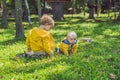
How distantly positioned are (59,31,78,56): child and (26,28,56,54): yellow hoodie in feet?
1.31

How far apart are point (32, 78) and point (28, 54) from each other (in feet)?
8.52

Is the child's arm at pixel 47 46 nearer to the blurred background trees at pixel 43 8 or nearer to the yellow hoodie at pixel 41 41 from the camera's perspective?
the yellow hoodie at pixel 41 41

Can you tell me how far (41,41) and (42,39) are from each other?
0.08 meters

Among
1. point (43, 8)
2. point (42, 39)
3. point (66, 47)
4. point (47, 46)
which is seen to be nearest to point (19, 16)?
point (66, 47)

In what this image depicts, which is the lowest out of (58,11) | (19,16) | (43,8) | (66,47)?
(43,8)

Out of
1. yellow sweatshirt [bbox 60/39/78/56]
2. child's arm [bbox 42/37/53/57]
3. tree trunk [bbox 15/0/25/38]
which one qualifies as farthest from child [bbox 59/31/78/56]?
tree trunk [bbox 15/0/25/38]

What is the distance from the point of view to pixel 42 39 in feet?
34.2

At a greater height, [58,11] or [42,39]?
[42,39]

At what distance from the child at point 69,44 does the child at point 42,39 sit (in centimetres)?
40

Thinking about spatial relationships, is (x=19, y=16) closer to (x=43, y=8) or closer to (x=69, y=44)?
(x=69, y=44)

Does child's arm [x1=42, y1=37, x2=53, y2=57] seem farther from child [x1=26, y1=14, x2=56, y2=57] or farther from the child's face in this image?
the child's face

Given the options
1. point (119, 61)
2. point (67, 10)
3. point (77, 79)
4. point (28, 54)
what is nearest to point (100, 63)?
Result: point (119, 61)

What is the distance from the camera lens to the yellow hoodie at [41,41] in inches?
407

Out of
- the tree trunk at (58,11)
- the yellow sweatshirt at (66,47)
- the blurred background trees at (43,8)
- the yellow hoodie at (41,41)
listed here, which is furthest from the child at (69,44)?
the tree trunk at (58,11)
